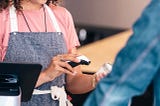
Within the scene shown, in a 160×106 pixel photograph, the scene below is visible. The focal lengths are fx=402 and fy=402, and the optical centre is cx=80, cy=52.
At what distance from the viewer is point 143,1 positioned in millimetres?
3406

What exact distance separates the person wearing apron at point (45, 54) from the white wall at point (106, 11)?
2.23 meters

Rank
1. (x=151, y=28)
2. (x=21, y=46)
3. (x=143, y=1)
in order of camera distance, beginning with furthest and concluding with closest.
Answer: (x=143, y=1), (x=21, y=46), (x=151, y=28)

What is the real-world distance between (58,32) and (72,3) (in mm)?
2455

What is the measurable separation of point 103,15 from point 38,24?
2.38 metres

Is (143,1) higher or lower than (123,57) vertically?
lower

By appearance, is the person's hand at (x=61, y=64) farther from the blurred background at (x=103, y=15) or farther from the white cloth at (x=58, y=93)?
the blurred background at (x=103, y=15)

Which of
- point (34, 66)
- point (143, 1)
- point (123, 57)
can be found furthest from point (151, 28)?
point (143, 1)

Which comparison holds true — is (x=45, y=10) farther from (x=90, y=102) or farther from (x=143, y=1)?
(x=143, y=1)

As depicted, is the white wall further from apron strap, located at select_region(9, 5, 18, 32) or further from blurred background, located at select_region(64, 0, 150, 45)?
apron strap, located at select_region(9, 5, 18, 32)

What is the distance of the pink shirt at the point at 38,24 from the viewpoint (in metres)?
1.22

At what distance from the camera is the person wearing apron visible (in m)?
1.21

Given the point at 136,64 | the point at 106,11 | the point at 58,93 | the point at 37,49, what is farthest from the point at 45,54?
the point at 106,11

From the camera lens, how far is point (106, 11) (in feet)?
11.9

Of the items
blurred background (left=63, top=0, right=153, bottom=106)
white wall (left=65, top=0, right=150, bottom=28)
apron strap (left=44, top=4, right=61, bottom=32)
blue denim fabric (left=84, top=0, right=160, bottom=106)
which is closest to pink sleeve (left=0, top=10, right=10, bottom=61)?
apron strap (left=44, top=4, right=61, bottom=32)
